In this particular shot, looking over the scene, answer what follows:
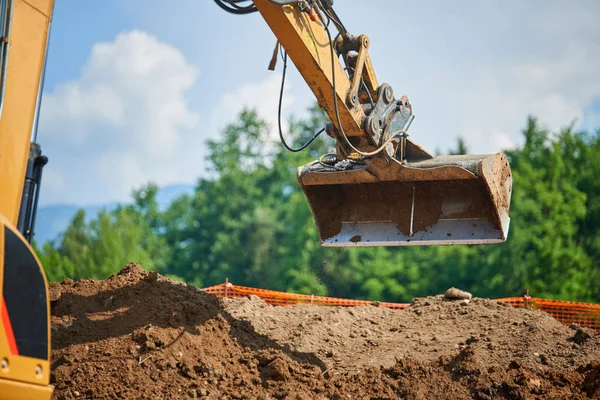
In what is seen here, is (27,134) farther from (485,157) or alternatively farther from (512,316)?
(512,316)

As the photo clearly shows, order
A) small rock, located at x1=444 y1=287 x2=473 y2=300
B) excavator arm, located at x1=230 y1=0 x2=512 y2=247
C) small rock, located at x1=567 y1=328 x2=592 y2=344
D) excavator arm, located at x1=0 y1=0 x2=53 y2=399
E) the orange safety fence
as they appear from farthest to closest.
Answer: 1. the orange safety fence
2. small rock, located at x1=444 y1=287 x2=473 y2=300
3. small rock, located at x1=567 y1=328 x2=592 y2=344
4. excavator arm, located at x1=230 y1=0 x2=512 y2=247
5. excavator arm, located at x1=0 y1=0 x2=53 y2=399

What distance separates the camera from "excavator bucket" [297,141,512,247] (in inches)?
296

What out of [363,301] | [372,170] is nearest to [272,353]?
[372,170]

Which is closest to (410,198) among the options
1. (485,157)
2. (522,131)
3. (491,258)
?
(485,157)

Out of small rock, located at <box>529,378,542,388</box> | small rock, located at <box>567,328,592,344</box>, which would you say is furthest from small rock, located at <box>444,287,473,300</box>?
small rock, located at <box>529,378,542,388</box>

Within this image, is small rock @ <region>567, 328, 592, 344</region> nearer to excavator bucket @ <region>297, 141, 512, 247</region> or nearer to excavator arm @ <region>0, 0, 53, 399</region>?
excavator bucket @ <region>297, 141, 512, 247</region>

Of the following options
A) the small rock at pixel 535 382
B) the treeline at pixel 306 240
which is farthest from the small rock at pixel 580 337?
the treeline at pixel 306 240

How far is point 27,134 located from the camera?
448 centimetres

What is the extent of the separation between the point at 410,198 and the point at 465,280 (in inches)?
1070

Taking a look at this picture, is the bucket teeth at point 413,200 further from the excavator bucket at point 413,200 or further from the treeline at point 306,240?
the treeline at point 306,240

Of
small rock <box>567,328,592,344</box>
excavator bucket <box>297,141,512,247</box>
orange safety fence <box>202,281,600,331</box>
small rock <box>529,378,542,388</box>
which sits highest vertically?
excavator bucket <box>297,141,512,247</box>

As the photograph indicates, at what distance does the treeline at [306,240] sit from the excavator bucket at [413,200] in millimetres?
15649

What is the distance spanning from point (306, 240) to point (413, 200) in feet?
106

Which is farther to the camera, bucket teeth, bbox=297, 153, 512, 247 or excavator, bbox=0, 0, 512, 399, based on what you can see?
bucket teeth, bbox=297, 153, 512, 247
